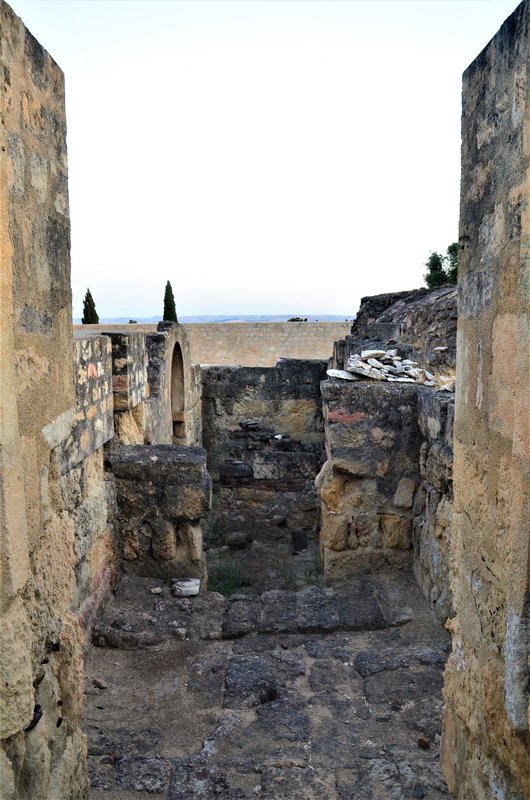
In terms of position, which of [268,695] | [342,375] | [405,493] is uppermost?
[342,375]

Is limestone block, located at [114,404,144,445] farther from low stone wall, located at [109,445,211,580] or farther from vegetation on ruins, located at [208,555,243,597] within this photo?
vegetation on ruins, located at [208,555,243,597]

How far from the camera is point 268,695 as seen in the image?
3.33 m

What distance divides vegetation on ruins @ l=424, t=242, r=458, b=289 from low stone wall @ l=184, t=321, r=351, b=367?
22.4 feet

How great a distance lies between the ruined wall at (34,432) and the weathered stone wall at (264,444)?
5.87 m

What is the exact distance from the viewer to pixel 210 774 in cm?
273

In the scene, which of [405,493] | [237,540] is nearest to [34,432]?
[405,493]

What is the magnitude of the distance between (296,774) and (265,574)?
11.5 ft

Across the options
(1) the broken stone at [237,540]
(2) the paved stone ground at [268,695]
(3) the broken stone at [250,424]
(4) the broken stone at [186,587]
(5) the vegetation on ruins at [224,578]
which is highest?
(3) the broken stone at [250,424]

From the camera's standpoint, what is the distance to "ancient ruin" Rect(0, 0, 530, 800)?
1769mm

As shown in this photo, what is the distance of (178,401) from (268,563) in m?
2.29

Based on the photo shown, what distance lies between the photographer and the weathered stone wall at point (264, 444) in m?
8.21

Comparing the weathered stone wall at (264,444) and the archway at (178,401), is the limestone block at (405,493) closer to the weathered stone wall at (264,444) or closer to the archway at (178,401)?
the weathered stone wall at (264,444)

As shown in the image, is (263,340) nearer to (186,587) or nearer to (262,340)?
(262,340)

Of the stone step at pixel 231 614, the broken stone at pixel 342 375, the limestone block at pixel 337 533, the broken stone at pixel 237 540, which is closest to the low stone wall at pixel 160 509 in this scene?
the stone step at pixel 231 614
